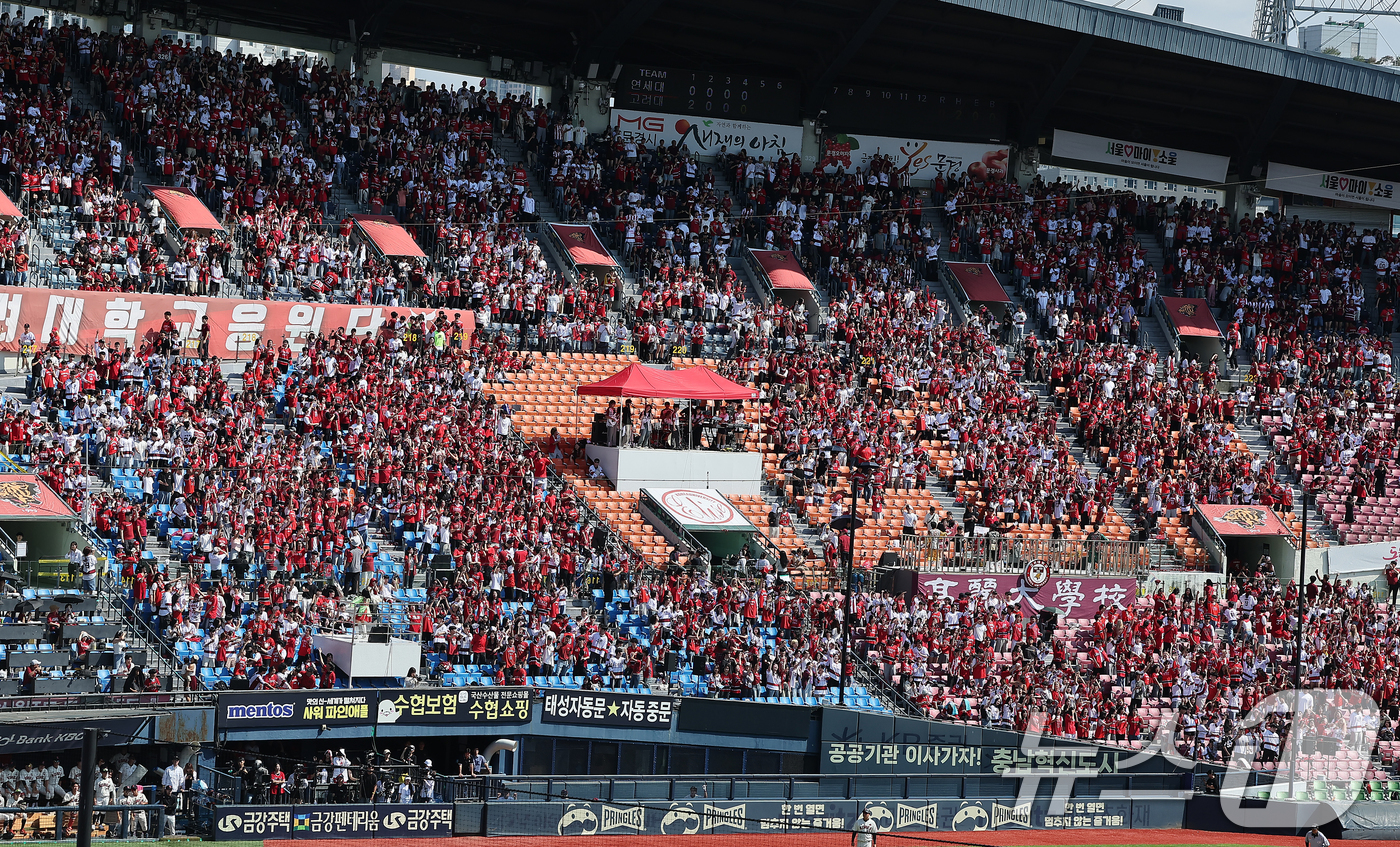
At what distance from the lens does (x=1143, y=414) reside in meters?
41.2

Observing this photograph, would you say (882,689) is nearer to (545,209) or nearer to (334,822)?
(334,822)

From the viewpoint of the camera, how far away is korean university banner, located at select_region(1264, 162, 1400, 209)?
53.7 meters

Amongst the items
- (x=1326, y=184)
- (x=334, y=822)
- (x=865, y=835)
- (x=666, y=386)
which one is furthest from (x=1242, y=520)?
(x=334, y=822)

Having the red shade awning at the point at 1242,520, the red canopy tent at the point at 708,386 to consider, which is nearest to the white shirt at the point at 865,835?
the red canopy tent at the point at 708,386

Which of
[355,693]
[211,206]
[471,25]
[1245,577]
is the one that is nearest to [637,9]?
[471,25]

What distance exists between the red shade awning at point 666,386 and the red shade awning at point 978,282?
11.2 meters

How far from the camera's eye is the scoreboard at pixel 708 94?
4838 centimetres

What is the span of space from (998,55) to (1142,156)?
21.8ft

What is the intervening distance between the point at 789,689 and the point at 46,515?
12.8 metres

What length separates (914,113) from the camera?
5125 centimetres

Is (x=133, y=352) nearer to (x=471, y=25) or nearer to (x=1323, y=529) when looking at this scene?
(x=471, y=25)

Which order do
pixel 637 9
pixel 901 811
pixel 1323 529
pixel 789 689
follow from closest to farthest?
1. pixel 901 811
2. pixel 789 689
3. pixel 1323 529
4. pixel 637 9

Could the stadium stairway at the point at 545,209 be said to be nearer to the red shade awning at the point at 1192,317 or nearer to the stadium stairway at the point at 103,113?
the stadium stairway at the point at 103,113

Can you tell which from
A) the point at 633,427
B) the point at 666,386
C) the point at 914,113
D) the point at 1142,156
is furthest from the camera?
the point at 1142,156
